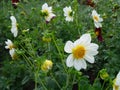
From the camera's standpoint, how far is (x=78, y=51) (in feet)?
5.54

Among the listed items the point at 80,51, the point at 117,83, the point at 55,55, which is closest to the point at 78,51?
the point at 80,51

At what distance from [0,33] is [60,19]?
55 cm

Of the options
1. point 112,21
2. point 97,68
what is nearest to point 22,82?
point 97,68

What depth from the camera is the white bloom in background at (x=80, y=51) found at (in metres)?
1.67

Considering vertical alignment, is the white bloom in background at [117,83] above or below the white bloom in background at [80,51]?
below

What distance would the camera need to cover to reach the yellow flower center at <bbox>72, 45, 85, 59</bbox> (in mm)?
1676

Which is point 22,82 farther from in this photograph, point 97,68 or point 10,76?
point 97,68

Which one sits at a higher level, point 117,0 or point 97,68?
point 117,0

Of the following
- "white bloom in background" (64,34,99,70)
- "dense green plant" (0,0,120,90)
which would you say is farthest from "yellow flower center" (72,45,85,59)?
"dense green plant" (0,0,120,90)

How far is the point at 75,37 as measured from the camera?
2.71 metres

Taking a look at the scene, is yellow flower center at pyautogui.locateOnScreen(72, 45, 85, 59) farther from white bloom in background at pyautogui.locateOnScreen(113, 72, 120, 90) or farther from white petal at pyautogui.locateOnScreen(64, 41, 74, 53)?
white bloom in background at pyautogui.locateOnScreen(113, 72, 120, 90)

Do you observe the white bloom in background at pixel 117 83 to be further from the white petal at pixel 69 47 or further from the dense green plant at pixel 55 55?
the white petal at pixel 69 47

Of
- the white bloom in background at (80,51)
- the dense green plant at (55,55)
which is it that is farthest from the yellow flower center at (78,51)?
the dense green plant at (55,55)

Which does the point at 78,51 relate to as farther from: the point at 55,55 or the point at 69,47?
the point at 55,55
